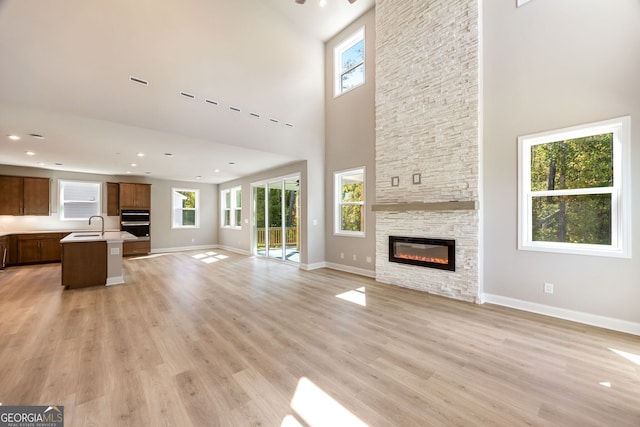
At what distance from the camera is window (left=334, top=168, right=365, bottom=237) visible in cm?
584

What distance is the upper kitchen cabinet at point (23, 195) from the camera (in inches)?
261

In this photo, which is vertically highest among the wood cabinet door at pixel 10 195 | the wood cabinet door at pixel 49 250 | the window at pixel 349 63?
the window at pixel 349 63

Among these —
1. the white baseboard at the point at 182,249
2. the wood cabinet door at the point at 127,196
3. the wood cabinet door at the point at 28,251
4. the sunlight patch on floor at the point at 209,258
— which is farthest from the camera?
the white baseboard at the point at 182,249

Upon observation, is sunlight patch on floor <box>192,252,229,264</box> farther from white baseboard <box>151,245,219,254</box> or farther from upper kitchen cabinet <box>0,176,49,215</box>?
upper kitchen cabinet <box>0,176,49,215</box>

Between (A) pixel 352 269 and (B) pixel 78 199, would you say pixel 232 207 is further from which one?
(A) pixel 352 269

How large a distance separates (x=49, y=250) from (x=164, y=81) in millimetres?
6358

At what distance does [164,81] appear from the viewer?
13.7 feet

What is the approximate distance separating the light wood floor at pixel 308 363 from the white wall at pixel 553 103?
1.51 ft

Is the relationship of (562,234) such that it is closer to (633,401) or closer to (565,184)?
(565,184)

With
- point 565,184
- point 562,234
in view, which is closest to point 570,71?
point 565,184

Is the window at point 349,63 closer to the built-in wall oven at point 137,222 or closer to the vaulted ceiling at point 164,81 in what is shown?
the vaulted ceiling at point 164,81

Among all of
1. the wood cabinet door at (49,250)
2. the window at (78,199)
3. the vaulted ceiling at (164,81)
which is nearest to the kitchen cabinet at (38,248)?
the wood cabinet door at (49,250)

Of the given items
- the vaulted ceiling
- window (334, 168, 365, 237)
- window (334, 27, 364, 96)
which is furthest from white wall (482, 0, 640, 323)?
the vaulted ceiling

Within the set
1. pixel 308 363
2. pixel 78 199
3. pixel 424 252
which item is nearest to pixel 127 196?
pixel 78 199
